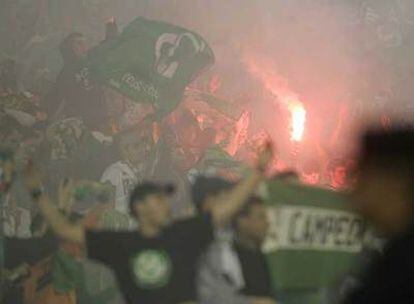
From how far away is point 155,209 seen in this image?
13.9ft

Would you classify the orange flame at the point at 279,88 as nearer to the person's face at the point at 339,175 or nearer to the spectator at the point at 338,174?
the spectator at the point at 338,174

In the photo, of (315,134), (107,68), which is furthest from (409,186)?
(107,68)

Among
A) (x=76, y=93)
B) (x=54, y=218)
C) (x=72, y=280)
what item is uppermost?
(x=76, y=93)

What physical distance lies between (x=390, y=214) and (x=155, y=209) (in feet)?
5.05

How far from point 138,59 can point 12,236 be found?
2.26 meters

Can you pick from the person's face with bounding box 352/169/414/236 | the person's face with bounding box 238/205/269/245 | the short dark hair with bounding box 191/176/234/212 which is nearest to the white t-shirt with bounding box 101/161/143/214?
the short dark hair with bounding box 191/176/234/212

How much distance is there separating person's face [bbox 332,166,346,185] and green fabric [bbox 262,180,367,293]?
0.77 meters

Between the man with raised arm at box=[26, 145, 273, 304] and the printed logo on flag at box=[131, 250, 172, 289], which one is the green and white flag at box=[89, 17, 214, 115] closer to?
the man with raised arm at box=[26, 145, 273, 304]

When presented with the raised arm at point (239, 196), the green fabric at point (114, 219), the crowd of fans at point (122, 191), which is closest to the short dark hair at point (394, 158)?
the crowd of fans at point (122, 191)

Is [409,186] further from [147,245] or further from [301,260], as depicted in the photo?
[147,245]

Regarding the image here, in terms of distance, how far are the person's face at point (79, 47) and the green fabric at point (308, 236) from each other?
136 inches

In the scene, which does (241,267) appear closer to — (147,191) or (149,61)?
(147,191)

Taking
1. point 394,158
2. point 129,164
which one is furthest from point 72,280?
point 394,158

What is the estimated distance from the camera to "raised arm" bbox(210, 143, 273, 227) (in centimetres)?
424
